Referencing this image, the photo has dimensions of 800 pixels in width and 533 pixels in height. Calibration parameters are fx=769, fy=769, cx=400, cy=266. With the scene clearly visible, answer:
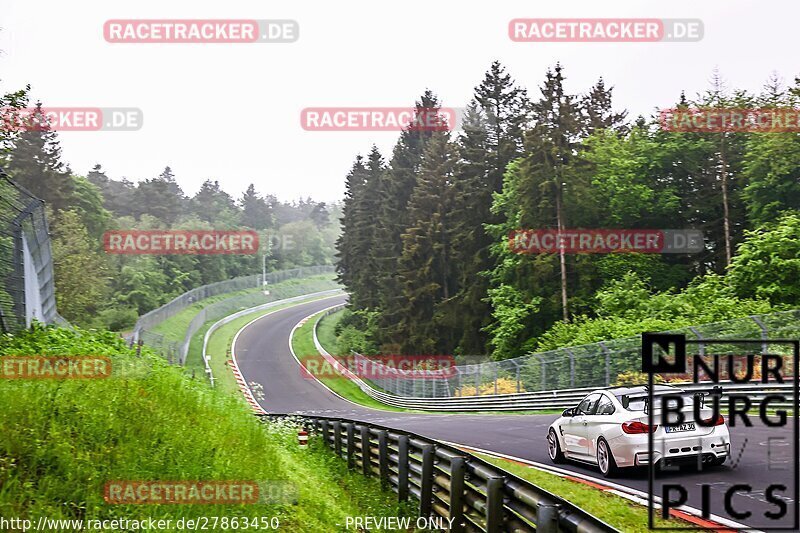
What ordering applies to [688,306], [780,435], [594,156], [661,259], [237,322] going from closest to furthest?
[780,435] → [688,306] → [661,259] → [594,156] → [237,322]

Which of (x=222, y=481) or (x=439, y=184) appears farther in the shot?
(x=439, y=184)

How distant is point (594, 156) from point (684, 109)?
6451mm

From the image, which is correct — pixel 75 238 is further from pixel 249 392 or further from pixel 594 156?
pixel 594 156

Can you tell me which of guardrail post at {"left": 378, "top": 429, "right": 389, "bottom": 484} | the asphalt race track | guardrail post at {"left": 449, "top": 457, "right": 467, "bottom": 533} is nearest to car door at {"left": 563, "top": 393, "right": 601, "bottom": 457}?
the asphalt race track

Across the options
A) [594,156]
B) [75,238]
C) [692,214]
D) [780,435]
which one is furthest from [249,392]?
[780,435]

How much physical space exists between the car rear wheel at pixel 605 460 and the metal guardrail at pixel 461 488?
2.76 m

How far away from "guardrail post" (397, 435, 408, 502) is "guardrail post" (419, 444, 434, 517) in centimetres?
115

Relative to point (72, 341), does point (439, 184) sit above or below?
above

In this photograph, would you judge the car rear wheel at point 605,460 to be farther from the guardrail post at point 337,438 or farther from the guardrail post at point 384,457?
the guardrail post at point 337,438

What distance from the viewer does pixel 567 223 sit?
157 ft

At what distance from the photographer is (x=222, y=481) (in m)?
8.05

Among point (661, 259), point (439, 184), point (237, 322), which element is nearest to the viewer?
point (661, 259)

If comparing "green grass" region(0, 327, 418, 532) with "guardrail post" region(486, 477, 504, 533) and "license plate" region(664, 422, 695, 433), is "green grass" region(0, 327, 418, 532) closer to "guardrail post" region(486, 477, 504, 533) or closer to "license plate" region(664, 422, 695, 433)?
"guardrail post" region(486, 477, 504, 533)

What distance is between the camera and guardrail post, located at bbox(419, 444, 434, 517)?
10.5m
